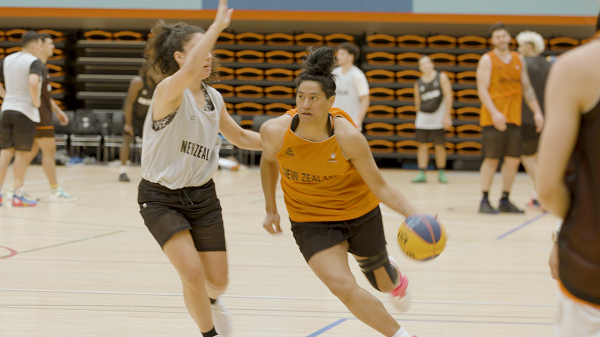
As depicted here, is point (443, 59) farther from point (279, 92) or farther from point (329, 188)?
point (329, 188)

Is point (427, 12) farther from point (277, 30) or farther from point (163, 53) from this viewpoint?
point (163, 53)

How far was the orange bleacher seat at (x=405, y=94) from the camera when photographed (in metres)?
12.7

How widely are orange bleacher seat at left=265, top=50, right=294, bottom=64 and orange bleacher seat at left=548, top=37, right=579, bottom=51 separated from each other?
531 centimetres

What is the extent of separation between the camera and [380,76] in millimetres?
12953

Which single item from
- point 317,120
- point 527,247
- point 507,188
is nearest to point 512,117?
point 507,188

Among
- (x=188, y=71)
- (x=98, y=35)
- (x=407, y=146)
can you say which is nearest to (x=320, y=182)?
(x=188, y=71)

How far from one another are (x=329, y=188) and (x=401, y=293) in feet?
2.35

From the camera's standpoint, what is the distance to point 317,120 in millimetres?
2615

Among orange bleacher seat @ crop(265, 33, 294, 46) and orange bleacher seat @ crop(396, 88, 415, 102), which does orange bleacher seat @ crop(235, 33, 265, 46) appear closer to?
orange bleacher seat @ crop(265, 33, 294, 46)

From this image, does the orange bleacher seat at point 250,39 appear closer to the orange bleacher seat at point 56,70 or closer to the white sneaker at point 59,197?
the orange bleacher seat at point 56,70

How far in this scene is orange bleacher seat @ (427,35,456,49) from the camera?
1270 centimetres

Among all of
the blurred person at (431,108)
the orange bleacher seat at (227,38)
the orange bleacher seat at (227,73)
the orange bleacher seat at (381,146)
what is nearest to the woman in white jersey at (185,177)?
the blurred person at (431,108)

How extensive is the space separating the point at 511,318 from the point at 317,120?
4.94 ft

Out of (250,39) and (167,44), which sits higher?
(250,39)
